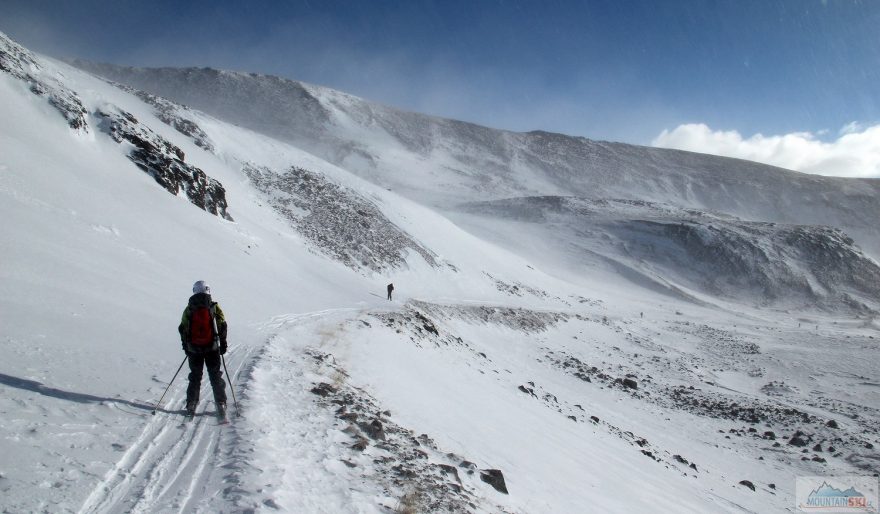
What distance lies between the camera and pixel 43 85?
93.5ft

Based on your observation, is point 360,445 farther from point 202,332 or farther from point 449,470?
point 202,332

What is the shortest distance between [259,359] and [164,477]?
606 cm

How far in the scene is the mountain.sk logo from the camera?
1412 centimetres

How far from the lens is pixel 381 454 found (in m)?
7.02

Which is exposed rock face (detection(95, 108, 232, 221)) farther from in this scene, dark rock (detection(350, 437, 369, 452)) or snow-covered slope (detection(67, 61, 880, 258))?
snow-covered slope (detection(67, 61, 880, 258))

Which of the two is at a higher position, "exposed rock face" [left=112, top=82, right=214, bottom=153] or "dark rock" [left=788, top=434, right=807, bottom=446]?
"exposed rock face" [left=112, top=82, right=214, bottom=153]

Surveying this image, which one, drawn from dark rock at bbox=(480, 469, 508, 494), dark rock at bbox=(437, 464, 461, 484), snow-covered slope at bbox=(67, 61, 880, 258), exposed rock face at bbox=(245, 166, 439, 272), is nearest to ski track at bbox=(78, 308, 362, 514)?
dark rock at bbox=(437, 464, 461, 484)

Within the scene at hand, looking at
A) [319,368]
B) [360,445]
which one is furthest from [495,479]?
[319,368]

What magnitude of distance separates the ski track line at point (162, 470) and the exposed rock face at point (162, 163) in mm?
27895

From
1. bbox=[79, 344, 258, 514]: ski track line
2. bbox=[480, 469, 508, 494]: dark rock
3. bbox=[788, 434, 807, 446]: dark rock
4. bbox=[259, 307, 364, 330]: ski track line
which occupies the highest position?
bbox=[788, 434, 807, 446]: dark rock

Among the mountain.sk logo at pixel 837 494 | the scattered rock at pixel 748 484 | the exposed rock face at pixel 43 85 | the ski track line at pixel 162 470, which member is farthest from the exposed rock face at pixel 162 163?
the mountain.sk logo at pixel 837 494

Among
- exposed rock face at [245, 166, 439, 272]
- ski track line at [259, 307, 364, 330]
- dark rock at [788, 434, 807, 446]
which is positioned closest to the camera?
ski track line at [259, 307, 364, 330]

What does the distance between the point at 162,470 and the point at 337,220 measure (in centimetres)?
4083

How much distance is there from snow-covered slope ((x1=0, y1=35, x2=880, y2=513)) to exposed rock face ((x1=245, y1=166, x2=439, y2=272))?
0.95ft
